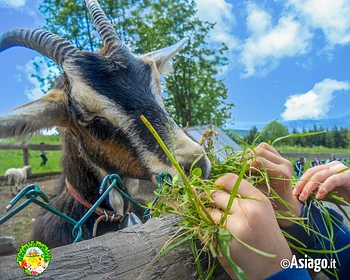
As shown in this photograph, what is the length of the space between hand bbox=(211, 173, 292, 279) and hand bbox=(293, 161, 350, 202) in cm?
50

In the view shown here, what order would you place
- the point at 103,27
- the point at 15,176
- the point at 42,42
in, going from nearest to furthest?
the point at 42,42 → the point at 103,27 → the point at 15,176

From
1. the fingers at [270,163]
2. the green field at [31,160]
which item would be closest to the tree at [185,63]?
the green field at [31,160]

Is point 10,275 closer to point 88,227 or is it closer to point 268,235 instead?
point 268,235

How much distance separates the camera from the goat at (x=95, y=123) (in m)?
2.66

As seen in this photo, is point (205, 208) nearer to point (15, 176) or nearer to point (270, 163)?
point (270, 163)

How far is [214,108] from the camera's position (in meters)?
20.9

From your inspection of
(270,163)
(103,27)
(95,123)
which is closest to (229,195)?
(270,163)

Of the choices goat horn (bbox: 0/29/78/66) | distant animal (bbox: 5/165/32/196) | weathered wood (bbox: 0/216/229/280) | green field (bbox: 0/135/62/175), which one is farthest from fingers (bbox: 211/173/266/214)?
green field (bbox: 0/135/62/175)

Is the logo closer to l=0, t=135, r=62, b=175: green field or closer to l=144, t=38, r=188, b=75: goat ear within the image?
l=144, t=38, r=188, b=75: goat ear

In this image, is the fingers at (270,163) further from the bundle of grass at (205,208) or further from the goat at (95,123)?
the goat at (95,123)

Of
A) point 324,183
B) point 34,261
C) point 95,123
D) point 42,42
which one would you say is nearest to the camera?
point 34,261

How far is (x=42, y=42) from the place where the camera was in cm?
344

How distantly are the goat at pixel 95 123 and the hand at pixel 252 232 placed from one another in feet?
4.68

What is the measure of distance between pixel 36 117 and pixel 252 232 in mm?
2555
